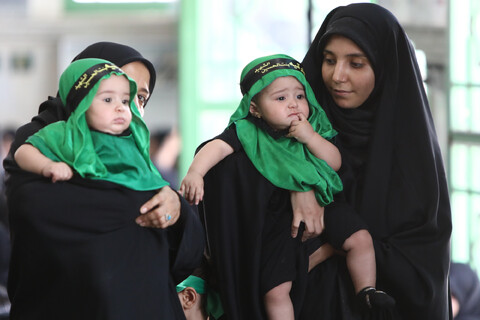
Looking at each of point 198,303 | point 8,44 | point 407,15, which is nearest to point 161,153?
point 8,44

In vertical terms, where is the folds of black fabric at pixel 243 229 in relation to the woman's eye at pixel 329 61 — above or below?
below

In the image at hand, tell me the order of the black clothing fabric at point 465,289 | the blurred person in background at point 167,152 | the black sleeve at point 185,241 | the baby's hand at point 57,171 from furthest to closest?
the blurred person in background at point 167,152 → the black clothing fabric at point 465,289 → the black sleeve at point 185,241 → the baby's hand at point 57,171

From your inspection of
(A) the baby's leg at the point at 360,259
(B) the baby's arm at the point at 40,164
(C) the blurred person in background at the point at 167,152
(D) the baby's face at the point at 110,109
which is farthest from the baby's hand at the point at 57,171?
(C) the blurred person in background at the point at 167,152

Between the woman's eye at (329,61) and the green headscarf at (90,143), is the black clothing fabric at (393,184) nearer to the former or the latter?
the woman's eye at (329,61)

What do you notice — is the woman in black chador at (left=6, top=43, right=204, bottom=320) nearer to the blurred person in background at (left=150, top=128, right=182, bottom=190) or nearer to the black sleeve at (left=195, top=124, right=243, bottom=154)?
the black sleeve at (left=195, top=124, right=243, bottom=154)

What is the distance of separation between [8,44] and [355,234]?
9568 millimetres

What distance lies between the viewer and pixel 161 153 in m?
9.41

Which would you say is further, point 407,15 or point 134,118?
point 407,15

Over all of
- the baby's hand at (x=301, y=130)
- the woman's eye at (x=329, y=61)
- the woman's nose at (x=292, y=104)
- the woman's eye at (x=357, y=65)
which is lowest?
the baby's hand at (x=301, y=130)

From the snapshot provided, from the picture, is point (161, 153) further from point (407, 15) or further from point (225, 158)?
point (225, 158)

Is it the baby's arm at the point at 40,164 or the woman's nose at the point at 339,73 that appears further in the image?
the woman's nose at the point at 339,73

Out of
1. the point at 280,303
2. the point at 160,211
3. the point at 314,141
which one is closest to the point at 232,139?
the point at 314,141

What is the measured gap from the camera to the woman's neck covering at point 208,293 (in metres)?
2.41

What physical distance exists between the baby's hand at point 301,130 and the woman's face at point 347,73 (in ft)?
0.56
